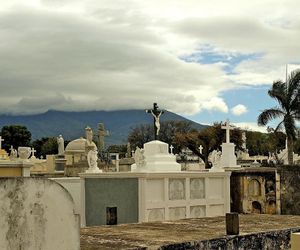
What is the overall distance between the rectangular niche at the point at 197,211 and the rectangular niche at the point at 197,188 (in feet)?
1.13

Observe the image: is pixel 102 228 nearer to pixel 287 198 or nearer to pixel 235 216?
pixel 235 216

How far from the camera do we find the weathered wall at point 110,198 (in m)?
17.2

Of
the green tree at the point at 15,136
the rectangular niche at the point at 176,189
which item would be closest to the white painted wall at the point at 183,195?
the rectangular niche at the point at 176,189

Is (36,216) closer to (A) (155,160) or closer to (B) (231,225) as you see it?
(B) (231,225)

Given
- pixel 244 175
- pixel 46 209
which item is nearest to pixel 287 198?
pixel 244 175

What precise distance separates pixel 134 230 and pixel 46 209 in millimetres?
4124

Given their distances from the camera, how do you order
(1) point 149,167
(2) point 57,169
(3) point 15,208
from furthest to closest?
(2) point 57,169
(1) point 149,167
(3) point 15,208

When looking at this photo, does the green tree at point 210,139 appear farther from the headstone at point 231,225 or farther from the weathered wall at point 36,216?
the weathered wall at point 36,216

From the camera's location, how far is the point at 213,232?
10297mm

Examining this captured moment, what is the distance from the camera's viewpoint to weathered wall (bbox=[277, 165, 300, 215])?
56.5ft

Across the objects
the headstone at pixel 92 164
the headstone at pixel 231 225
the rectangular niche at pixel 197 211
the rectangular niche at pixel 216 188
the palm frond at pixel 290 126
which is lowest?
the rectangular niche at pixel 197 211

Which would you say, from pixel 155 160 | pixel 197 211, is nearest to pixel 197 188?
pixel 197 211

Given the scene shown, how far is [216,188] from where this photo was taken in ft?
62.1

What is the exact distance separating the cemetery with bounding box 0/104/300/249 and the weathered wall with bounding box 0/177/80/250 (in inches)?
0.4
